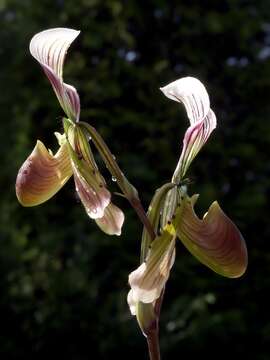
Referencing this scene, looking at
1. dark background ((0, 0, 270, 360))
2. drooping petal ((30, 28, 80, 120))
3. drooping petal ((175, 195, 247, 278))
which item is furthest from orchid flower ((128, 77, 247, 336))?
dark background ((0, 0, 270, 360))

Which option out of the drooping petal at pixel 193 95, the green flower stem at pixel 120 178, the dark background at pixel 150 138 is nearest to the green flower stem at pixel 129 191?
the green flower stem at pixel 120 178

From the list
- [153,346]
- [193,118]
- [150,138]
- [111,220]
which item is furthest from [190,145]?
[150,138]

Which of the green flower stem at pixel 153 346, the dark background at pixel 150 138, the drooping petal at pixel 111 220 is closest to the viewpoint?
the green flower stem at pixel 153 346

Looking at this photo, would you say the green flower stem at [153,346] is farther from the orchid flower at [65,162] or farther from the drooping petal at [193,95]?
the drooping petal at [193,95]

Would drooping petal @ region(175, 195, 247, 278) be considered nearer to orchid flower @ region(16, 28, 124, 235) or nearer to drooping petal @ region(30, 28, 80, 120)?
orchid flower @ region(16, 28, 124, 235)

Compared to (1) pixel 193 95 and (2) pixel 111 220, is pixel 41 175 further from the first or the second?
(1) pixel 193 95

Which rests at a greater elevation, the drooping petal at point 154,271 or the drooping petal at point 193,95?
the drooping petal at point 193,95
